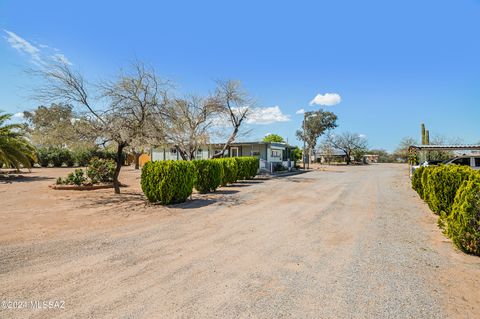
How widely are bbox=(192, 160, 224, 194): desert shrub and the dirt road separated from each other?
498cm

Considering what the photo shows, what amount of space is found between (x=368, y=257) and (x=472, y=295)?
153 cm

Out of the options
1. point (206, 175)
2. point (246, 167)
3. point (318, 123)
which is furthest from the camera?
point (318, 123)

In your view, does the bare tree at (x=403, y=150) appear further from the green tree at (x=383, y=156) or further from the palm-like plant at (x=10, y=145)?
the palm-like plant at (x=10, y=145)

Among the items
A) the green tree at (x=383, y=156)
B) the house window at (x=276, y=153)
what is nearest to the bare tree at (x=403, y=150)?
the green tree at (x=383, y=156)

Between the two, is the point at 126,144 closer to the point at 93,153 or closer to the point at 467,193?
the point at 467,193

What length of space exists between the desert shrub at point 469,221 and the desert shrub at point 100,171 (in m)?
14.9

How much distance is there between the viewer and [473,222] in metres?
4.95

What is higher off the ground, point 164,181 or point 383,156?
→ point 383,156

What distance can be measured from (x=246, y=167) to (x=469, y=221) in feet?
50.9

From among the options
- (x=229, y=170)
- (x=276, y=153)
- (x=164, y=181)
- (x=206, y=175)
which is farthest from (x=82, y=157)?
(x=164, y=181)

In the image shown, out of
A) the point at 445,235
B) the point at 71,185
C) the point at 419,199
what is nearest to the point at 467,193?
the point at 445,235

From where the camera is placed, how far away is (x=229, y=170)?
17.0 meters

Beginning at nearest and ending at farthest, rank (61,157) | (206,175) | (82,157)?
(206,175) → (61,157) → (82,157)

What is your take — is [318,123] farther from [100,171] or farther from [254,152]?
[100,171]
